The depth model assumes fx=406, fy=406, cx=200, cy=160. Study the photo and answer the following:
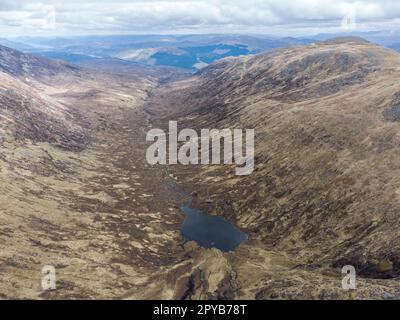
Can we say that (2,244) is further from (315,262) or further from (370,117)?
(370,117)

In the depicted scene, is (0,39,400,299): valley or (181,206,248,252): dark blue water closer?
(0,39,400,299): valley

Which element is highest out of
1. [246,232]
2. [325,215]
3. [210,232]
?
[325,215]

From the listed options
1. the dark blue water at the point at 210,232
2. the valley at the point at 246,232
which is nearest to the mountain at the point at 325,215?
the valley at the point at 246,232

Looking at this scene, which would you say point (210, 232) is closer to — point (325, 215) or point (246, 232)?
point (246, 232)

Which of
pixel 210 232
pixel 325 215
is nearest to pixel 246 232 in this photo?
pixel 210 232

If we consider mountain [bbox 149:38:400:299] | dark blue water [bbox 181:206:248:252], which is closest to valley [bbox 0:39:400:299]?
mountain [bbox 149:38:400:299]

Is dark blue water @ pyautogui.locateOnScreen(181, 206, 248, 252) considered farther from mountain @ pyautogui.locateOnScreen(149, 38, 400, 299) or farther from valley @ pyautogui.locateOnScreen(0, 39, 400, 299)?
mountain @ pyautogui.locateOnScreen(149, 38, 400, 299)

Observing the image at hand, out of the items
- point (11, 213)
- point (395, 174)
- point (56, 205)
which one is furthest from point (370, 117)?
point (11, 213)

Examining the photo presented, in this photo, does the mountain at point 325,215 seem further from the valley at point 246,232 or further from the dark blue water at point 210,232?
the dark blue water at point 210,232
